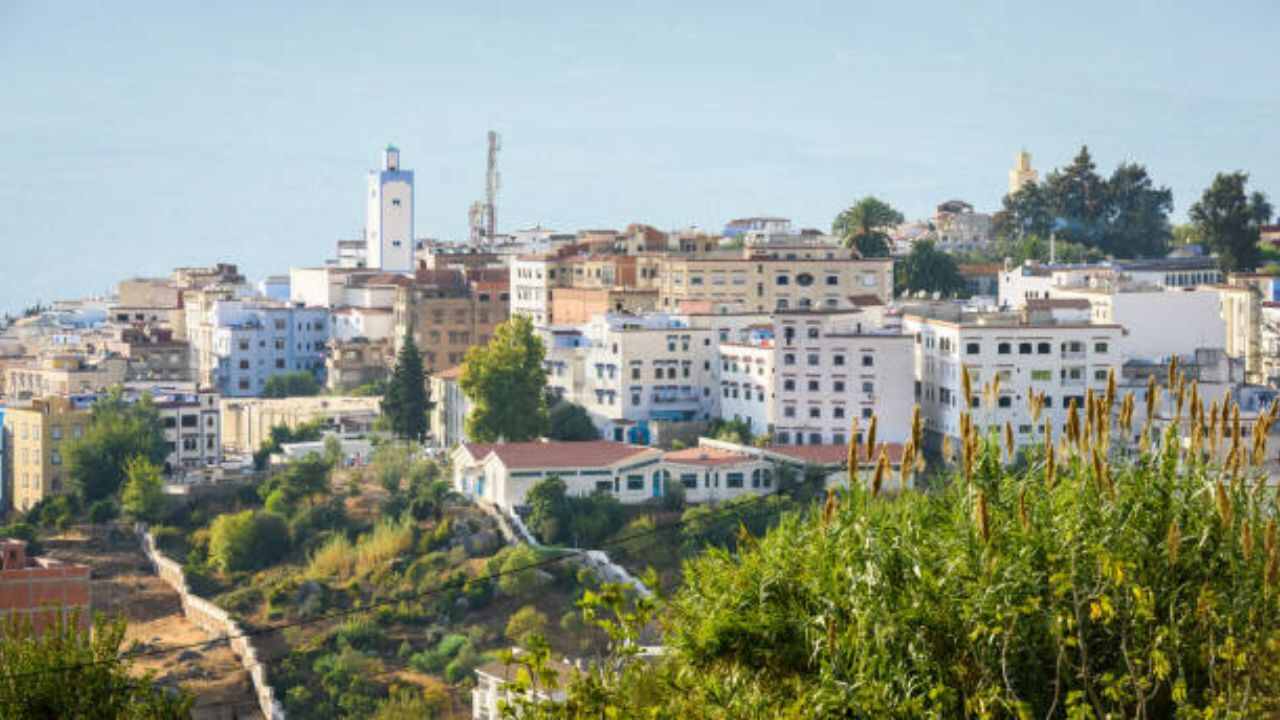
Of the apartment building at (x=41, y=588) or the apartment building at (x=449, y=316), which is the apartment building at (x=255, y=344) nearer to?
the apartment building at (x=449, y=316)

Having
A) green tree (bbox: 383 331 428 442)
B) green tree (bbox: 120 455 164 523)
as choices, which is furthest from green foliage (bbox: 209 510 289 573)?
green tree (bbox: 383 331 428 442)

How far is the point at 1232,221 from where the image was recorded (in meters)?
60.0

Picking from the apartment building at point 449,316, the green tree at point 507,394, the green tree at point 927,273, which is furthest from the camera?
the green tree at point 927,273

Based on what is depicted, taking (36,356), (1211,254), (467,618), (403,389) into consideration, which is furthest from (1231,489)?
(36,356)

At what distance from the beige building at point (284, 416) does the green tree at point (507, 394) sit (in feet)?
23.8

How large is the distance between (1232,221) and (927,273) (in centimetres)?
796

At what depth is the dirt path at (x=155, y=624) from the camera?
115 ft

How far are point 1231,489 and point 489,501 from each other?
2584cm

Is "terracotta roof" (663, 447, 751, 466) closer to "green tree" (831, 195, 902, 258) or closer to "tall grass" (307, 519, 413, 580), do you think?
"tall grass" (307, 519, 413, 580)

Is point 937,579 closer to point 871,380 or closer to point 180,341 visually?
point 871,380

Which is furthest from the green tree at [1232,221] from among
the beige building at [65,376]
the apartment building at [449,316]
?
the beige building at [65,376]

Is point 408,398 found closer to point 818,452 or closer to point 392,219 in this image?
point 818,452

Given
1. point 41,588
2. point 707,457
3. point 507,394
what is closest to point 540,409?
point 507,394

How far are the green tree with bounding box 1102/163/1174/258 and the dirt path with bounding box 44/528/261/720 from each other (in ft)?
108
